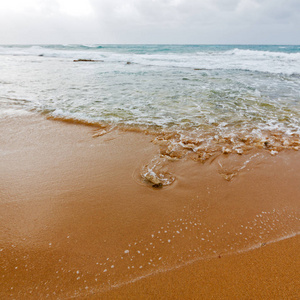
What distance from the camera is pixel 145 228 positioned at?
1.92 m

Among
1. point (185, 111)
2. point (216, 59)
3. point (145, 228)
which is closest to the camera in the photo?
point (145, 228)

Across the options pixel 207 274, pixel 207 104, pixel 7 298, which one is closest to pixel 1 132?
pixel 7 298

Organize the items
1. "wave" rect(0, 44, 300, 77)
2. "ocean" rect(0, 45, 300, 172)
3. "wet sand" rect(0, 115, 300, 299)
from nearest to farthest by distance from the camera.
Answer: "wet sand" rect(0, 115, 300, 299) → "ocean" rect(0, 45, 300, 172) → "wave" rect(0, 44, 300, 77)

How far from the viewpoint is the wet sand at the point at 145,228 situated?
59.0 inches

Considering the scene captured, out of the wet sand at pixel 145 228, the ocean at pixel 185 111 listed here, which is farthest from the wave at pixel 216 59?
the wet sand at pixel 145 228

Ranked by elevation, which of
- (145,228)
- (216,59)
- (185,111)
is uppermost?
(216,59)

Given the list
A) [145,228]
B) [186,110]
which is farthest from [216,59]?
[145,228]

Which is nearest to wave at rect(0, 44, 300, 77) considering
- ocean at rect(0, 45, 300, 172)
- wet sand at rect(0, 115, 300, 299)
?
ocean at rect(0, 45, 300, 172)

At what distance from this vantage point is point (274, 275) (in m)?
1.54

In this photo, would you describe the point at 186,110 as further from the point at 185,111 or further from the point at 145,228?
the point at 145,228

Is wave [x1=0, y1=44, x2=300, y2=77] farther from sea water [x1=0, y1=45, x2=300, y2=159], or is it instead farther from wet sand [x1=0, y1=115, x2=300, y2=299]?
wet sand [x1=0, y1=115, x2=300, y2=299]

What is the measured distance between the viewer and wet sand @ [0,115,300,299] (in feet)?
4.91

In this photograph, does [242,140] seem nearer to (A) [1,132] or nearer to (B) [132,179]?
(B) [132,179]

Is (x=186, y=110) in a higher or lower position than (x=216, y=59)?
lower
